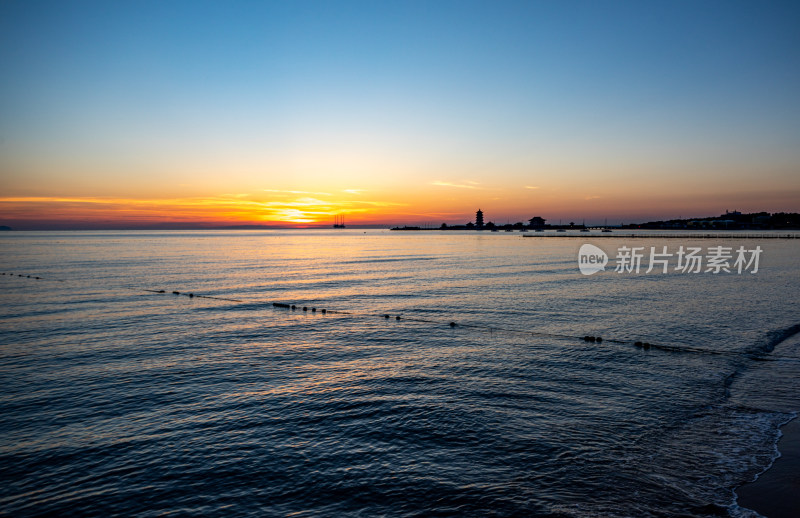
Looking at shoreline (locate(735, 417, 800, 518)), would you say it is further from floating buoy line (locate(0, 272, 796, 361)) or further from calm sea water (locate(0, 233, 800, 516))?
floating buoy line (locate(0, 272, 796, 361))

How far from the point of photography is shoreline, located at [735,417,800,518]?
10.5 metres

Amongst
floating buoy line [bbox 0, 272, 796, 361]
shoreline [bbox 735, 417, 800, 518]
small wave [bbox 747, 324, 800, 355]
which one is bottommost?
floating buoy line [bbox 0, 272, 796, 361]

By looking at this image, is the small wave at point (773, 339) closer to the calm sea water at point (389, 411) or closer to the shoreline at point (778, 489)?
the calm sea water at point (389, 411)

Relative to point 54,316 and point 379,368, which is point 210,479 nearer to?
point 379,368

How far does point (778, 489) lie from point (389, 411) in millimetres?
11425

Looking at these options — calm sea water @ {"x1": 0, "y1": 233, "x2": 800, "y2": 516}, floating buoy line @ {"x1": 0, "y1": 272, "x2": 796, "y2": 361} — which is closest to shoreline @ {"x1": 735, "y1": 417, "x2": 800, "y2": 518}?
calm sea water @ {"x1": 0, "y1": 233, "x2": 800, "y2": 516}

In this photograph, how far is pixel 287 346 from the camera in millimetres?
27156

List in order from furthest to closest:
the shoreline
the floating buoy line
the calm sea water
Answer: the floating buoy line, the calm sea water, the shoreline

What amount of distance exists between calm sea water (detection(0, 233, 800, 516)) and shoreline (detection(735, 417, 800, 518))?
0.39 m

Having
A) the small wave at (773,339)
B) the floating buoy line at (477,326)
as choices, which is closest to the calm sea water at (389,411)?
the small wave at (773,339)

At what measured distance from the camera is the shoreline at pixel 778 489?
1045cm

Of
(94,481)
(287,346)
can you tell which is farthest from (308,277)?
(94,481)

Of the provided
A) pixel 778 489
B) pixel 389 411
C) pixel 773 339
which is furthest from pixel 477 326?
pixel 778 489

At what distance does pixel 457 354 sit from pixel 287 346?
34.0 feet
